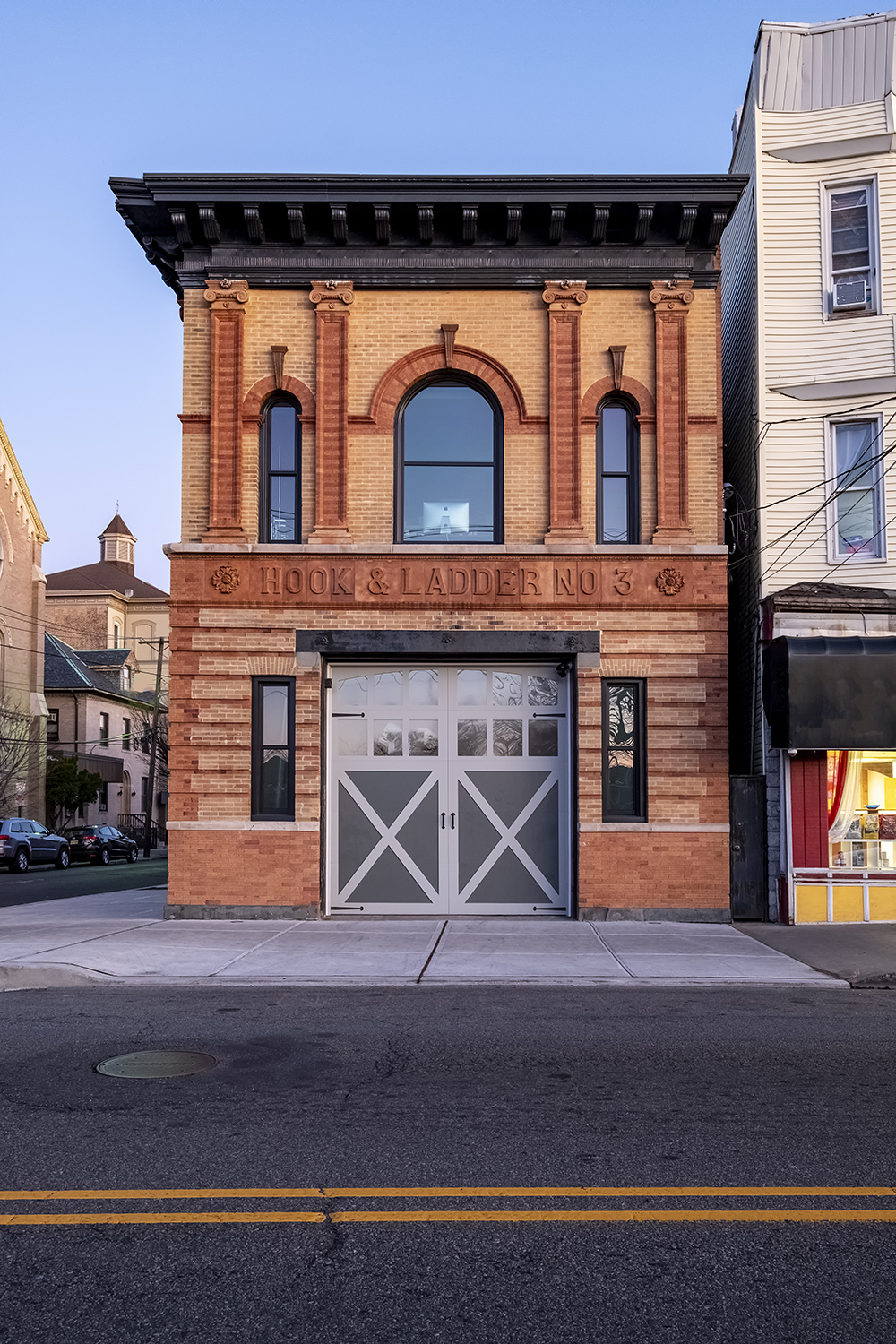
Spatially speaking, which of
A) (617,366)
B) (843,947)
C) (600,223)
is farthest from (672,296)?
(843,947)

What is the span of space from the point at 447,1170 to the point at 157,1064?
107 inches

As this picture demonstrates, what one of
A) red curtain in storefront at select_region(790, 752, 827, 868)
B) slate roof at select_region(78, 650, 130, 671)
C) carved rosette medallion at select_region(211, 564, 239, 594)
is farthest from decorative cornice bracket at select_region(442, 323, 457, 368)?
slate roof at select_region(78, 650, 130, 671)

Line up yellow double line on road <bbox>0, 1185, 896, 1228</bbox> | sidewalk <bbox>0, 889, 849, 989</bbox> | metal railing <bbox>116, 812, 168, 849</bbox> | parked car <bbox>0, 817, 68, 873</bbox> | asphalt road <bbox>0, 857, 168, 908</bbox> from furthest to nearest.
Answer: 1. metal railing <bbox>116, 812, 168, 849</bbox>
2. parked car <bbox>0, 817, 68, 873</bbox>
3. asphalt road <bbox>0, 857, 168, 908</bbox>
4. sidewalk <bbox>0, 889, 849, 989</bbox>
5. yellow double line on road <bbox>0, 1185, 896, 1228</bbox>

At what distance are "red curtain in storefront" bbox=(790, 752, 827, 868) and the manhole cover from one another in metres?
9.27

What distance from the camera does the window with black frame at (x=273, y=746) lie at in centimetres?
1452

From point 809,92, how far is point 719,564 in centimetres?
718

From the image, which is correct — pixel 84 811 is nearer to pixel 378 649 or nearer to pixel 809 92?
pixel 378 649

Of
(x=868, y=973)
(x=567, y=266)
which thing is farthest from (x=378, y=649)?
(x=868, y=973)

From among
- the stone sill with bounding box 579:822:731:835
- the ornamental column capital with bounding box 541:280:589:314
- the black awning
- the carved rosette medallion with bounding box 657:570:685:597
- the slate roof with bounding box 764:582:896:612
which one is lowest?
the stone sill with bounding box 579:822:731:835

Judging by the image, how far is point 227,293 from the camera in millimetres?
14875

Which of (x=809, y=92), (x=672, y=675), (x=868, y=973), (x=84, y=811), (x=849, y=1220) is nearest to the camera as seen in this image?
(x=849, y=1220)

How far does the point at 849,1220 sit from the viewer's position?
4461mm

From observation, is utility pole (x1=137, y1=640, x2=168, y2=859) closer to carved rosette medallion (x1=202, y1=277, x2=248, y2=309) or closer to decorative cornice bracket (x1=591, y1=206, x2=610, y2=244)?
carved rosette medallion (x1=202, y1=277, x2=248, y2=309)

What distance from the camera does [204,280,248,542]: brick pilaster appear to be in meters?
14.7
